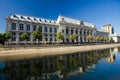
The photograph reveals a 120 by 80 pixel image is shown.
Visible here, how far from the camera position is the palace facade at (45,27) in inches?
2118

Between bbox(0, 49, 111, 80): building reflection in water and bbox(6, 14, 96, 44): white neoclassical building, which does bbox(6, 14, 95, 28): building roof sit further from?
bbox(0, 49, 111, 80): building reflection in water

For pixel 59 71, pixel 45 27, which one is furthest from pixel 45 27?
pixel 59 71

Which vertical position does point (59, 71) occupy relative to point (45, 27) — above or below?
below

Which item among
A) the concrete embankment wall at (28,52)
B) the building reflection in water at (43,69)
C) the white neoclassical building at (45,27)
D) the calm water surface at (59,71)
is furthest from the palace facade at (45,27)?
the calm water surface at (59,71)

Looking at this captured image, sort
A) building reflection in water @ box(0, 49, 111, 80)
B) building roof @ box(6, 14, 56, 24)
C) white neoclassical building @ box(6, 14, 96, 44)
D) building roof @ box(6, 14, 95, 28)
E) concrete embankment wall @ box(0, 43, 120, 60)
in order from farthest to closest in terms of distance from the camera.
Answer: building roof @ box(6, 14, 95, 28), building roof @ box(6, 14, 56, 24), white neoclassical building @ box(6, 14, 96, 44), concrete embankment wall @ box(0, 43, 120, 60), building reflection in water @ box(0, 49, 111, 80)

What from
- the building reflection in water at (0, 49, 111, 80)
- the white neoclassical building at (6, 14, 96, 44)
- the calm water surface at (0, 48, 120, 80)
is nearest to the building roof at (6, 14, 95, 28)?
the white neoclassical building at (6, 14, 96, 44)

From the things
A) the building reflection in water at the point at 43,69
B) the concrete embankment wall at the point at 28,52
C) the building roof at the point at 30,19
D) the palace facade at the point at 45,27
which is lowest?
→ the building reflection in water at the point at 43,69

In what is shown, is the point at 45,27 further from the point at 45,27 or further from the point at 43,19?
the point at 43,19

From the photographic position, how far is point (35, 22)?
199ft

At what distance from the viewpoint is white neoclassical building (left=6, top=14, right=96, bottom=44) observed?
176ft

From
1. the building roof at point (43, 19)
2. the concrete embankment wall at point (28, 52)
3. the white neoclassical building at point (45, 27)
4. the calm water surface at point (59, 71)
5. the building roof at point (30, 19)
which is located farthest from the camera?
the building roof at point (43, 19)

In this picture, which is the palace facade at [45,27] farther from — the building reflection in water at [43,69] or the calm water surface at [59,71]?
the calm water surface at [59,71]

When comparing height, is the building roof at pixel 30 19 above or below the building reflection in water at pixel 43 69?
above

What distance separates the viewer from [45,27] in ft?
215
